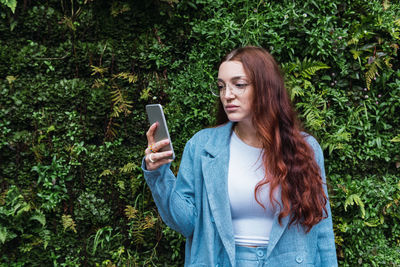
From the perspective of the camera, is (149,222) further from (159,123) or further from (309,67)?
(309,67)

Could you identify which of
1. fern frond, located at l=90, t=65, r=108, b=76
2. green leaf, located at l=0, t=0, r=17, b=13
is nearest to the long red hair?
fern frond, located at l=90, t=65, r=108, b=76

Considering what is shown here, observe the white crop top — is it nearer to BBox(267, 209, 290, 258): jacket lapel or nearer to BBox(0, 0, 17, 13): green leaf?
BBox(267, 209, 290, 258): jacket lapel

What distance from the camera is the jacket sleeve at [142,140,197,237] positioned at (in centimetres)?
195

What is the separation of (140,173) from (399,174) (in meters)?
2.74

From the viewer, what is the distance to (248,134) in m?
2.32

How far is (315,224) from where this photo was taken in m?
2.12

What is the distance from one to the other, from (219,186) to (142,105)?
1.75 metres

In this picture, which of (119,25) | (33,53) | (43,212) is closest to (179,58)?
(119,25)

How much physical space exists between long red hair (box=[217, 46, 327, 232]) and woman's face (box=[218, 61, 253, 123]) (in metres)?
0.04

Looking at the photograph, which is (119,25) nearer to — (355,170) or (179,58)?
(179,58)

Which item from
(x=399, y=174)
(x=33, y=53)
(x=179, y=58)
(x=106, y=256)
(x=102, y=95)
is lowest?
(x=106, y=256)

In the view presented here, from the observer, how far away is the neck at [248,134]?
2.29 metres

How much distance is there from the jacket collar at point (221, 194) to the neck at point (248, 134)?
140mm

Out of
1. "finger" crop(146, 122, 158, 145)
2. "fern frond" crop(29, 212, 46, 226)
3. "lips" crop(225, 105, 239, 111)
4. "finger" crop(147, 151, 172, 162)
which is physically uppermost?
"lips" crop(225, 105, 239, 111)
